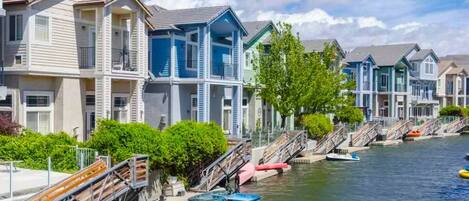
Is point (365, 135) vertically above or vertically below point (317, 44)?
below

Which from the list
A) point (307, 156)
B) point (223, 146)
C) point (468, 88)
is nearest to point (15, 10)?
point (223, 146)

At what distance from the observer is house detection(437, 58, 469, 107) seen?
94.5m

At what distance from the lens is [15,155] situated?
75.2 feet

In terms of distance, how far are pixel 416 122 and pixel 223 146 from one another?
5013 centimetres

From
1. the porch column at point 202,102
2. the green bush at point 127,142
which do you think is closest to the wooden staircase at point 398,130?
the porch column at point 202,102

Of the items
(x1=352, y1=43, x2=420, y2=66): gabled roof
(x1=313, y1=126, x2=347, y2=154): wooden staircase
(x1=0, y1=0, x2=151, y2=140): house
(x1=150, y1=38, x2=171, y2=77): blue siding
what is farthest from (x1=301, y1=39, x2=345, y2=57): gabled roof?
(x1=0, y1=0, x2=151, y2=140): house

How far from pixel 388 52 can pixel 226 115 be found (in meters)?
46.3

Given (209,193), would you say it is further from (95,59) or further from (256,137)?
(256,137)

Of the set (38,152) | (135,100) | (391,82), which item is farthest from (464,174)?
(391,82)

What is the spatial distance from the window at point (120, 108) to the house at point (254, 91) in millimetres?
16251

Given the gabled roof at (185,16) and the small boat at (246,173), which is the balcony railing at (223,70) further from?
the small boat at (246,173)

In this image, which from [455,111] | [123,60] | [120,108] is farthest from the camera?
[455,111]

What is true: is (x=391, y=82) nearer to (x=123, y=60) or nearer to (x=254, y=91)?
(x=254, y=91)

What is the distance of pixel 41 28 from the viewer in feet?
87.9
